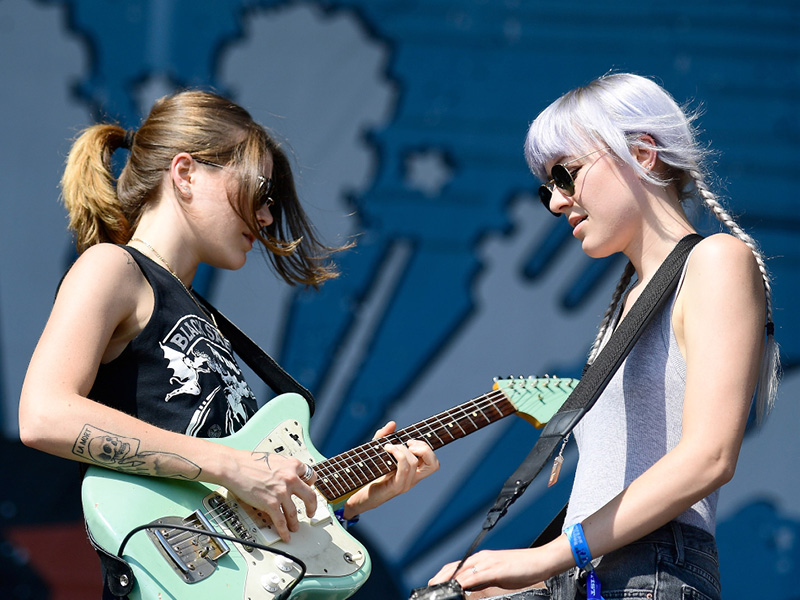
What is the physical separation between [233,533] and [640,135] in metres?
1.23

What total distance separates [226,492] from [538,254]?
2.05 m

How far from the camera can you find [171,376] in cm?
190

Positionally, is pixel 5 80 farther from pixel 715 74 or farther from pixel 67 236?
pixel 715 74

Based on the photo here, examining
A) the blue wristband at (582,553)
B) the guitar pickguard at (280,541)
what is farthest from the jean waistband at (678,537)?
the guitar pickguard at (280,541)

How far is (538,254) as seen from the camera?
3564 mm

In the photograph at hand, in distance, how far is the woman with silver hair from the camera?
1.50m

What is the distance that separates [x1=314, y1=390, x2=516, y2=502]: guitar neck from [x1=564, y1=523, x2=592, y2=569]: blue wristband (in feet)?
2.31

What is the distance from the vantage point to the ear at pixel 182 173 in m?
2.21

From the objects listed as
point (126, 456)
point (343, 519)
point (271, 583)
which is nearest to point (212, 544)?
point (271, 583)

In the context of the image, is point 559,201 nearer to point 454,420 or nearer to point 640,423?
point 640,423

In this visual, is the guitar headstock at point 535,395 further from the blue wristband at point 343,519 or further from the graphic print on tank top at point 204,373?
the graphic print on tank top at point 204,373

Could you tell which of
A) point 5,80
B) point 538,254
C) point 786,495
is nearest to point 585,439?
point 538,254

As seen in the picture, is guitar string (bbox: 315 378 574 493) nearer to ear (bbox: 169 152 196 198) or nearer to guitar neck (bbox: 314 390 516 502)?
guitar neck (bbox: 314 390 516 502)

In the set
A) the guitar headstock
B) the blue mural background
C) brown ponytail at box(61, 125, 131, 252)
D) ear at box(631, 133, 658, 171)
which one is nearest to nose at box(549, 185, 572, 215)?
ear at box(631, 133, 658, 171)
